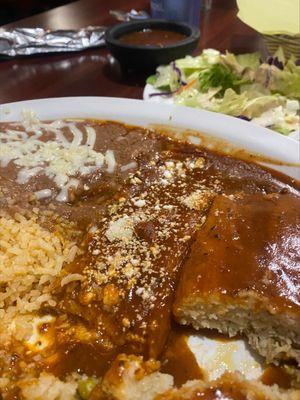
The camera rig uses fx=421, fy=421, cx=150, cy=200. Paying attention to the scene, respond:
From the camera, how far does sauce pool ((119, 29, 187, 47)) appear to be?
3978 millimetres

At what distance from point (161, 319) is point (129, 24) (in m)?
3.03

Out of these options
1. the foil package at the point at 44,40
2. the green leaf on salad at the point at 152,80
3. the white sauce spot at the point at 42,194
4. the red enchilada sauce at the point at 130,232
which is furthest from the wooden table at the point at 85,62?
the white sauce spot at the point at 42,194

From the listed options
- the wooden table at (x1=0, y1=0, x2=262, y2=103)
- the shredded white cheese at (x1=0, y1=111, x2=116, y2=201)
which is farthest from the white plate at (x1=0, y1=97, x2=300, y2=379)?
the wooden table at (x1=0, y1=0, x2=262, y2=103)

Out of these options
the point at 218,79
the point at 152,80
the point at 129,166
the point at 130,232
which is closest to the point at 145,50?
the point at 152,80

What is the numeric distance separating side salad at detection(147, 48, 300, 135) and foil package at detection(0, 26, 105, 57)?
3.87ft

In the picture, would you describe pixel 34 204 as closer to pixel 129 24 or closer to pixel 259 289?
pixel 259 289

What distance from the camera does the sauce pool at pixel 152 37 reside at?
398 cm

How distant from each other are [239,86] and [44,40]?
210cm

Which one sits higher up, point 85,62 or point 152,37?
point 152,37

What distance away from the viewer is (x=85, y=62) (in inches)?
170

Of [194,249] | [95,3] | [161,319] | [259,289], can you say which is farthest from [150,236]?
[95,3]

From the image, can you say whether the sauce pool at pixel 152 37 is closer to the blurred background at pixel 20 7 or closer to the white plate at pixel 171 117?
the white plate at pixel 171 117

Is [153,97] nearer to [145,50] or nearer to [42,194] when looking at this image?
[145,50]

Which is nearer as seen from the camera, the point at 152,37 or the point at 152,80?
the point at 152,80
